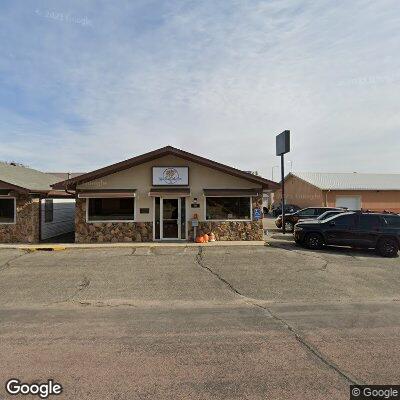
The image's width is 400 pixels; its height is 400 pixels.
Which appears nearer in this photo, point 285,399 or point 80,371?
point 285,399

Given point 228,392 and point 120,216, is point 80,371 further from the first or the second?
point 120,216

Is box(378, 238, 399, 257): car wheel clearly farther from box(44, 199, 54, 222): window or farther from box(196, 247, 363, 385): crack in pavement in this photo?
box(44, 199, 54, 222): window

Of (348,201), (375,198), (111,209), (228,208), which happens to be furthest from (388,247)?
(375,198)

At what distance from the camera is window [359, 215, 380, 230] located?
14.9 m

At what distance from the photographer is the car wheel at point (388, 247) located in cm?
1434

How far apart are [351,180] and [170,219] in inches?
1052

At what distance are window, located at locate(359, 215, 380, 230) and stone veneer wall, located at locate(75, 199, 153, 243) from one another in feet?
30.8

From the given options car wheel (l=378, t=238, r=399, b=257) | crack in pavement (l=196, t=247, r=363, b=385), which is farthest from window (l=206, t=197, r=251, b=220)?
crack in pavement (l=196, t=247, r=363, b=385)

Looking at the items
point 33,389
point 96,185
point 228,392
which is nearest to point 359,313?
point 228,392

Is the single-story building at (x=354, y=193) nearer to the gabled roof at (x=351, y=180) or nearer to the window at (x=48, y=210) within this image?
the gabled roof at (x=351, y=180)

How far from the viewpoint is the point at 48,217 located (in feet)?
63.3

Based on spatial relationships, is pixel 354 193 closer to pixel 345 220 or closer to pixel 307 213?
pixel 307 213

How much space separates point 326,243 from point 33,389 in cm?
1342

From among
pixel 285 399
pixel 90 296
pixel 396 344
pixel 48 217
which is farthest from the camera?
pixel 48 217
